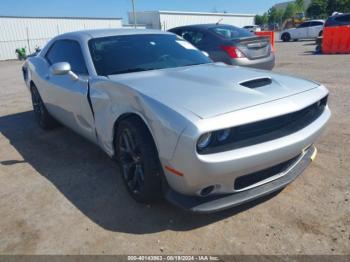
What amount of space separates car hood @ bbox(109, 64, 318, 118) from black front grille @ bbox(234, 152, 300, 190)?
0.54 meters

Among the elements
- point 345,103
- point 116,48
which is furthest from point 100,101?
point 345,103

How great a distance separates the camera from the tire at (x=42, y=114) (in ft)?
17.2

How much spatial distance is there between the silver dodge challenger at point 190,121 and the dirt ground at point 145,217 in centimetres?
26

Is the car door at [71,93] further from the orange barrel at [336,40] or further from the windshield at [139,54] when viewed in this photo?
the orange barrel at [336,40]

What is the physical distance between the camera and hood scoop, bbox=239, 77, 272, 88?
2.88 m

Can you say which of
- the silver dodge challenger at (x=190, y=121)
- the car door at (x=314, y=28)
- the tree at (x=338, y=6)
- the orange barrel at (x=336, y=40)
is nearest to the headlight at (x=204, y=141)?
the silver dodge challenger at (x=190, y=121)

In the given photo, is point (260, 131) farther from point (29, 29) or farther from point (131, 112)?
point (29, 29)

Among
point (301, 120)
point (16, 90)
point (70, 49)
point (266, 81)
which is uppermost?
point (70, 49)

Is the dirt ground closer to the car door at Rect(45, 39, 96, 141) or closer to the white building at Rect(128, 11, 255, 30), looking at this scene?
the car door at Rect(45, 39, 96, 141)

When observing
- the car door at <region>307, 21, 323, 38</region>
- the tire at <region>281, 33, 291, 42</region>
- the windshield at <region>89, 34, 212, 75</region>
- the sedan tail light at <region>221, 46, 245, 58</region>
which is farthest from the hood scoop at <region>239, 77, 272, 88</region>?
the tire at <region>281, 33, 291, 42</region>

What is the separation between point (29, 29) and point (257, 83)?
3402 cm

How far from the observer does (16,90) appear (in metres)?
9.99

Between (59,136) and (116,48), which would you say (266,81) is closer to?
(116,48)

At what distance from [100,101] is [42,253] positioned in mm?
1453
